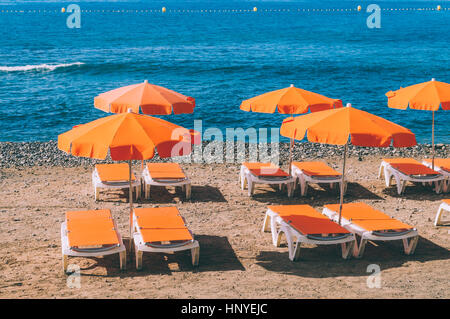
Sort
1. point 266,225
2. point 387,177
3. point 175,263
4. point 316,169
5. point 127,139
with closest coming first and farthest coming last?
point 127,139 < point 175,263 < point 266,225 < point 316,169 < point 387,177

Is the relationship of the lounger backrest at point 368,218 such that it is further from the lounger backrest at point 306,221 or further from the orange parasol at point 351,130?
the orange parasol at point 351,130

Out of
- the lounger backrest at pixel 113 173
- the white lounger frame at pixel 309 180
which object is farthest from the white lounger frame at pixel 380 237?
the lounger backrest at pixel 113 173

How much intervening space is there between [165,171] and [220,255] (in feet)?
12.1

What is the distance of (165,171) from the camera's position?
1220 cm

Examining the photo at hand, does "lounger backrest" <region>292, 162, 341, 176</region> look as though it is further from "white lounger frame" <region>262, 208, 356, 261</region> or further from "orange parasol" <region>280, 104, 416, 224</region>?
"orange parasol" <region>280, 104, 416, 224</region>

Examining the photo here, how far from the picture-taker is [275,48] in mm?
62562

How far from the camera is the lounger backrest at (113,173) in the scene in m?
11.6

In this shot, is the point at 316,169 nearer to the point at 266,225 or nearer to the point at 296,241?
the point at 266,225

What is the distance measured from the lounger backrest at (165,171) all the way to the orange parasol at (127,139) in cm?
377

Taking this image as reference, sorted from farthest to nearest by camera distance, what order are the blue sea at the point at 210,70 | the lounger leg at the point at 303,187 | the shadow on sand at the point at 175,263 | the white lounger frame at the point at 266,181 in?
the blue sea at the point at 210,70
the lounger leg at the point at 303,187
the white lounger frame at the point at 266,181
the shadow on sand at the point at 175,263

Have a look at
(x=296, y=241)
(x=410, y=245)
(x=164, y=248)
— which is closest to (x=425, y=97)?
(x=410, y=245)

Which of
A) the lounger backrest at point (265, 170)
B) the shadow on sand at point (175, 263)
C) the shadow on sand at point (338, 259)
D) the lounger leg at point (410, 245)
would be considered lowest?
the shadow on sand at point (338, 259)
